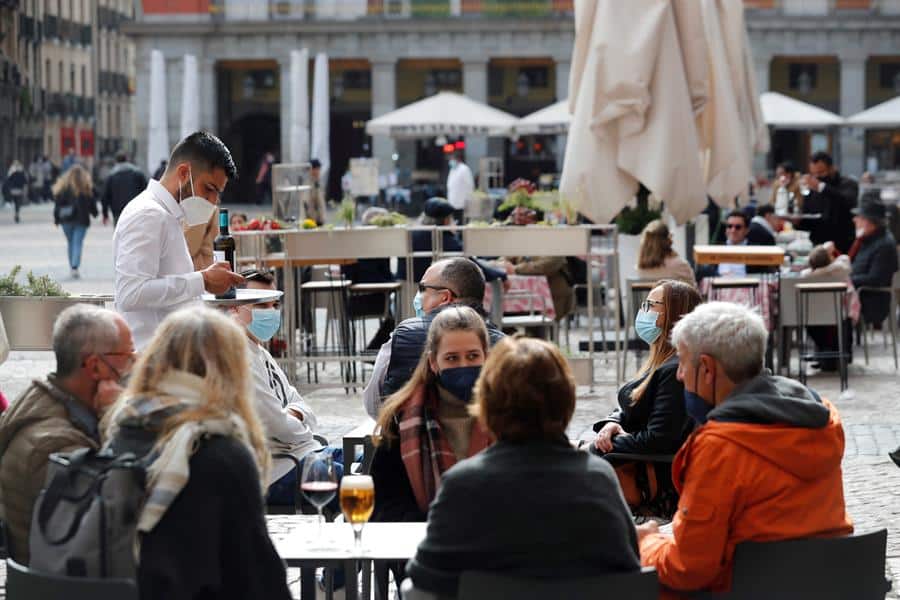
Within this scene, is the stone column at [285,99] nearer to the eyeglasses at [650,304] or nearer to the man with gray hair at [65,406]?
the eyeglasses at [650,304]

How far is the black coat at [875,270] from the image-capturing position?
48.1 ft

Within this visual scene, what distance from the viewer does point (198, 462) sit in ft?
13.9

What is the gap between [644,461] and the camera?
6562 millimetres

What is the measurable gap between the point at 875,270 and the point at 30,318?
785cm

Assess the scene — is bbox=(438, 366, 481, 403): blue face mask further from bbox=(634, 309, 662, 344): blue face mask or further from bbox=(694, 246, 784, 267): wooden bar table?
bbox=(694, 246, 784, 267): wooden bar table

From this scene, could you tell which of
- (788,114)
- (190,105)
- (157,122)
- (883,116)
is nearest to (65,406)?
(788,114)

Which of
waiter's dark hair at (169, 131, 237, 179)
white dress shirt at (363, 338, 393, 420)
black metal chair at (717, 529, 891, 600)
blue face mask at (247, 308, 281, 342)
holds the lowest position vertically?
black metal chair at (717, 529, 891, 600)

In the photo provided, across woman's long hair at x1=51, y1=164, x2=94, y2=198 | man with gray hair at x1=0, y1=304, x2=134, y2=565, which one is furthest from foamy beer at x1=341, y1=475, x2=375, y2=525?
woman's long hair at x1=51, y1=164, x2=94, y2=198

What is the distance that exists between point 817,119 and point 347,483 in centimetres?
2797

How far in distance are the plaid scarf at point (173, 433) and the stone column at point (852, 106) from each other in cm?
5566

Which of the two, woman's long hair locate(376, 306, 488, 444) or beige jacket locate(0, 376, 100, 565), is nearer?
beige jacket locate(0, 376, 100, 565)

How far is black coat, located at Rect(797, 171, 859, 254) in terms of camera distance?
16844mm

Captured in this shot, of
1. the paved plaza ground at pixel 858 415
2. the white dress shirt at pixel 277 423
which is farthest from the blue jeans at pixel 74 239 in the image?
A: the white dress shirt at pixel 277 423

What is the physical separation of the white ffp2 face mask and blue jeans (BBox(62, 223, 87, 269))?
18.3 m
